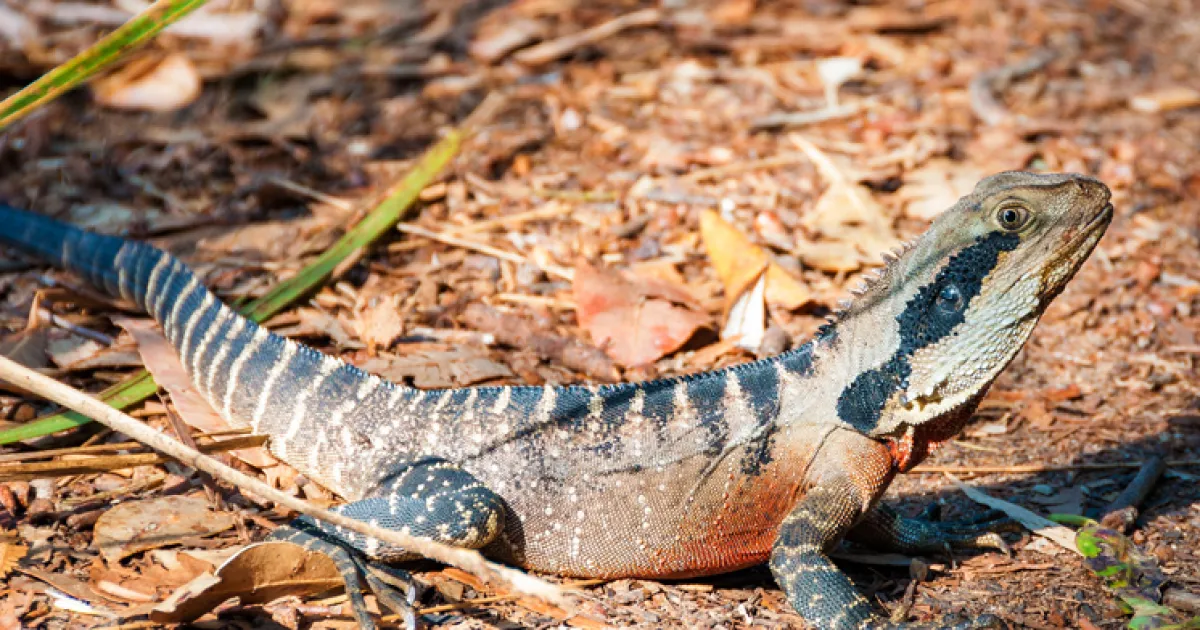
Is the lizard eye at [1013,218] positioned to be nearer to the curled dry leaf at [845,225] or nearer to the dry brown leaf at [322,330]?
the curled dry leaf at [845,225]

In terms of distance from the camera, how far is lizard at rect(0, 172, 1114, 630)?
433cm

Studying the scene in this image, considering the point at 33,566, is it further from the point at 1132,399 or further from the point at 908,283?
the point at 1132,399

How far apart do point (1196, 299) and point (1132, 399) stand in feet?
4.12

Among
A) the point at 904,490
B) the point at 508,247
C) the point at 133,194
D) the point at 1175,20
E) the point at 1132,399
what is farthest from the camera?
the point at 1175,20

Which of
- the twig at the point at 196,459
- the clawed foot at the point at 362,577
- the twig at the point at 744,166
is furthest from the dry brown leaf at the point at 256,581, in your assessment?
the twig at the point at 744,166

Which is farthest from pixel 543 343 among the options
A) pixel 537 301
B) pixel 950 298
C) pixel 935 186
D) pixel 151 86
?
pixel 151 86

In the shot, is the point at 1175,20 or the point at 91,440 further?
the point at 1175,20

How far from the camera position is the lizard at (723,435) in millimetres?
4328

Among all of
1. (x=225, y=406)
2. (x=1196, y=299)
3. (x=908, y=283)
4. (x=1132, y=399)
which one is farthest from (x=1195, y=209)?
(x=225, y=406)

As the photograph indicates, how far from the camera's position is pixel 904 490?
18.1ft

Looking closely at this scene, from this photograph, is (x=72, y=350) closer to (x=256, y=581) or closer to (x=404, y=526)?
(x=256, y=581)

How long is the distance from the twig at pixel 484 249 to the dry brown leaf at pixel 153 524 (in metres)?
2.47

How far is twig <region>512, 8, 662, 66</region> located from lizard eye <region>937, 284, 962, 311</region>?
17.3ft

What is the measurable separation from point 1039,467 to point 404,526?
131 inches
